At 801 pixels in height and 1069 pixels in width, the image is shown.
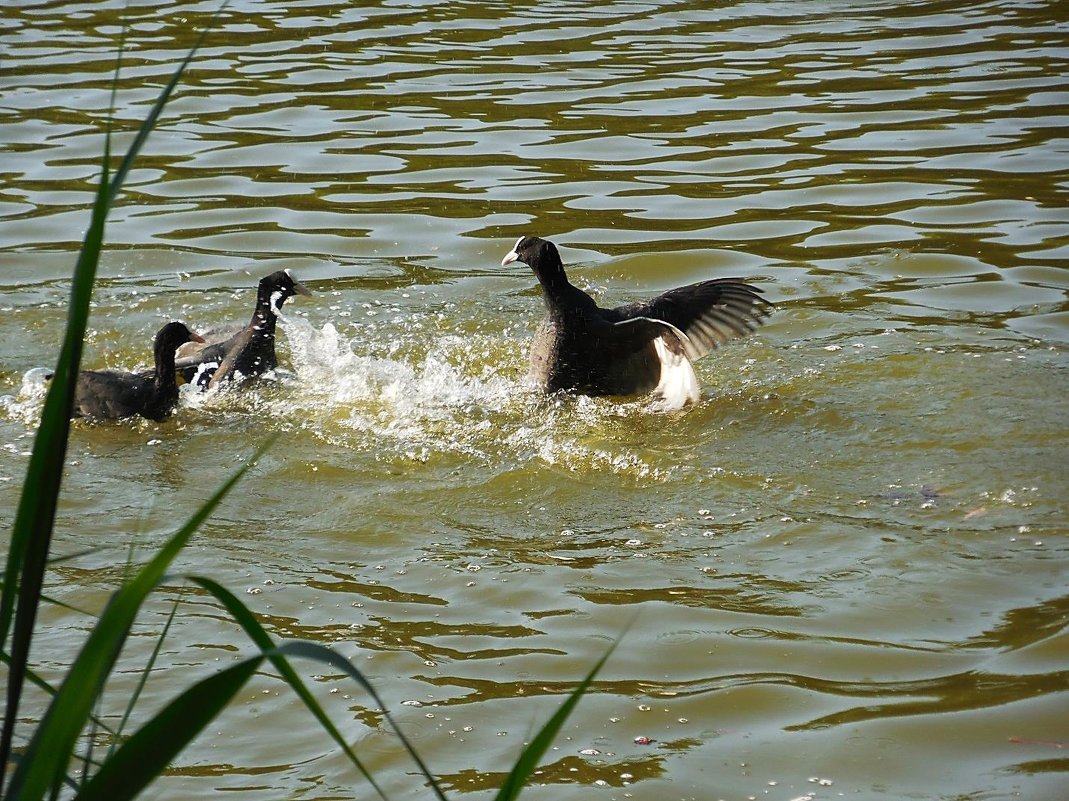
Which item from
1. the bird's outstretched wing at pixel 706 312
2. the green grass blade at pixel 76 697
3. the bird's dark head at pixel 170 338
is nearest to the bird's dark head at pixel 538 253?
the bird's outstretched wing at pixel 706 312

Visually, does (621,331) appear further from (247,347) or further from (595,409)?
(247,347)

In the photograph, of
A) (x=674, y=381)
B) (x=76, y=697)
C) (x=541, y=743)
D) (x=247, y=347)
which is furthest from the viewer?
(x=247, y=347)

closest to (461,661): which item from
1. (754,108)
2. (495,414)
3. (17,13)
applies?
(495,414)

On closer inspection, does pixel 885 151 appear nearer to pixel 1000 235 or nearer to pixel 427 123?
pixel 1000 235

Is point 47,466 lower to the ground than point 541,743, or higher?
higher

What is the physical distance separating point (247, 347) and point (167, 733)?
5.40m

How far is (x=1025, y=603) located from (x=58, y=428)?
335 cm

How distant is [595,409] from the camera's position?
21.5 feet

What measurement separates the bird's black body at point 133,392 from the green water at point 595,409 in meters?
0.11

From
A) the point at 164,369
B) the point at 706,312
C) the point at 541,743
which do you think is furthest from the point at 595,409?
the point at 541,743

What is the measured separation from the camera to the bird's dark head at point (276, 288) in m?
7.03

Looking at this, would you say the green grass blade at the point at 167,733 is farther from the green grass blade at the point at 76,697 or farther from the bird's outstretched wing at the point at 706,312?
the bird's outstretched wing at the point at 706,312

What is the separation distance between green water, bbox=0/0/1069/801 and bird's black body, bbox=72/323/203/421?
11 cm

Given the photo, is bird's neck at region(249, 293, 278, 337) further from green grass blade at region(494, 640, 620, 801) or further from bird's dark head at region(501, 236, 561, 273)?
green grass blade at region(494, 640, 620, 801)
